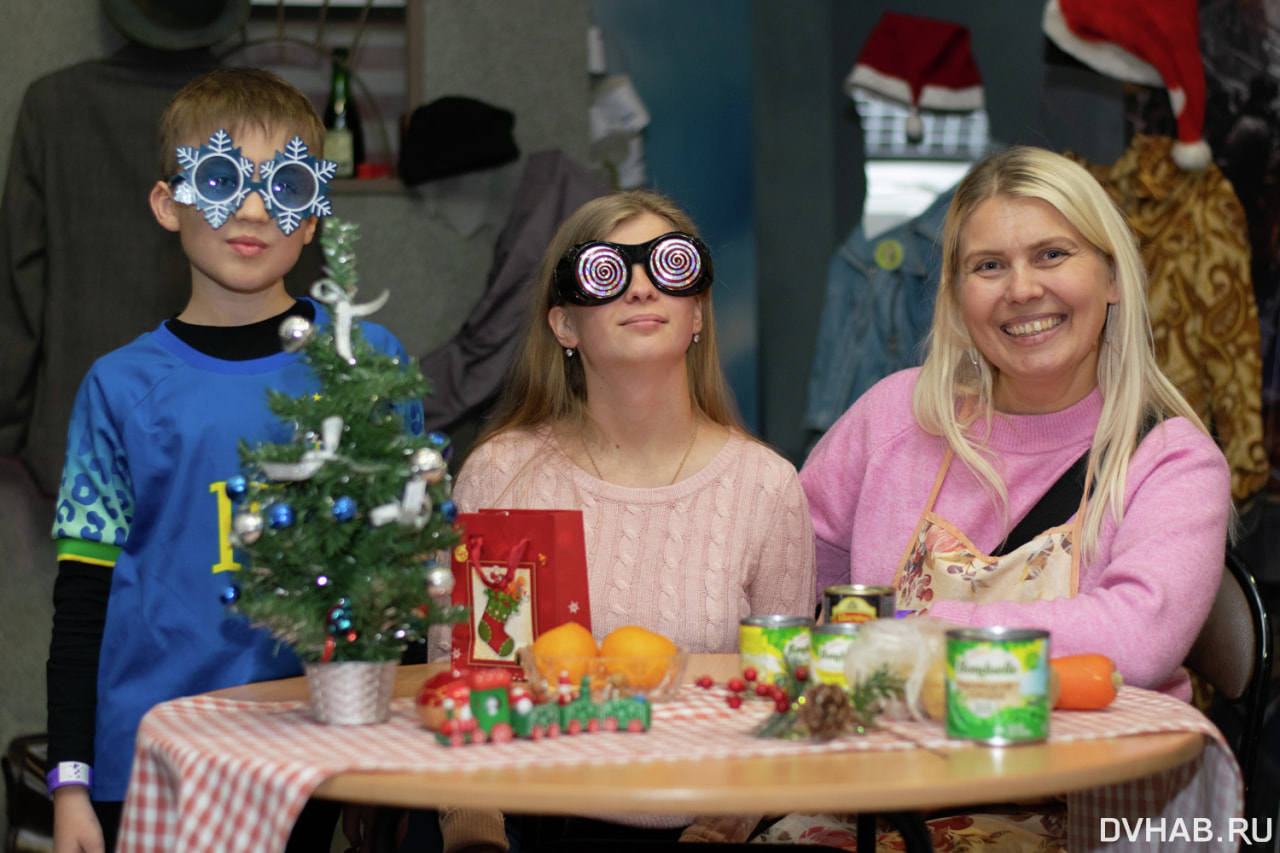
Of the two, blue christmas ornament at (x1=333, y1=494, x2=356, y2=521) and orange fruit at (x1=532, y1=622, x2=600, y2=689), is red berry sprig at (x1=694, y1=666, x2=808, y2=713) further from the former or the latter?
blue christmas ornament at (x1=333, y1=494, x2=356, y2=521)

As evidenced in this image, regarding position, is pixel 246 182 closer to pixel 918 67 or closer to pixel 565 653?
pixel 565 653

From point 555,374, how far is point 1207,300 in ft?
7.64

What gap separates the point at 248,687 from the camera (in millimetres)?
1824

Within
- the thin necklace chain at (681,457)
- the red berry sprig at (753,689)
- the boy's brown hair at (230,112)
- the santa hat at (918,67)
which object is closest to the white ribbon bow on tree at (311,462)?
the red berry sprig at (753,689)

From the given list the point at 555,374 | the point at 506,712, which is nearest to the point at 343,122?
the point at 555,374

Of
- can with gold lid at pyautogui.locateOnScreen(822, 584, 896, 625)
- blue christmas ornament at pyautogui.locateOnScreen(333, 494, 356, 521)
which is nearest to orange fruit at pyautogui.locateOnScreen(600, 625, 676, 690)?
can with gold lid at pyautogui.locateOnScreen(822, 584, 896, 625)

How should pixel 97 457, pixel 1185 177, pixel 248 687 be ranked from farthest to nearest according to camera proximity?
pixel 1185 177, pixel 97 457, pixel 248 687

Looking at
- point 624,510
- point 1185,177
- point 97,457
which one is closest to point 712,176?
point 1185,177

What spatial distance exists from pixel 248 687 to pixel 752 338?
3386mm

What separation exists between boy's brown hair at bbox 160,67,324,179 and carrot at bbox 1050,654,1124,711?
4.49 ft

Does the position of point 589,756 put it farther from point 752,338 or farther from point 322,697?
point 752,338

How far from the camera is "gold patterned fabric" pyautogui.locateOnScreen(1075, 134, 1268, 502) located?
391 cm

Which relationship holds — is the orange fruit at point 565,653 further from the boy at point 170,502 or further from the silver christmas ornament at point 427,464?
the boy at point 170,502

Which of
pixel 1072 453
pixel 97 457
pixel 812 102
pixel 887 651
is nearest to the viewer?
pixel 887 651
